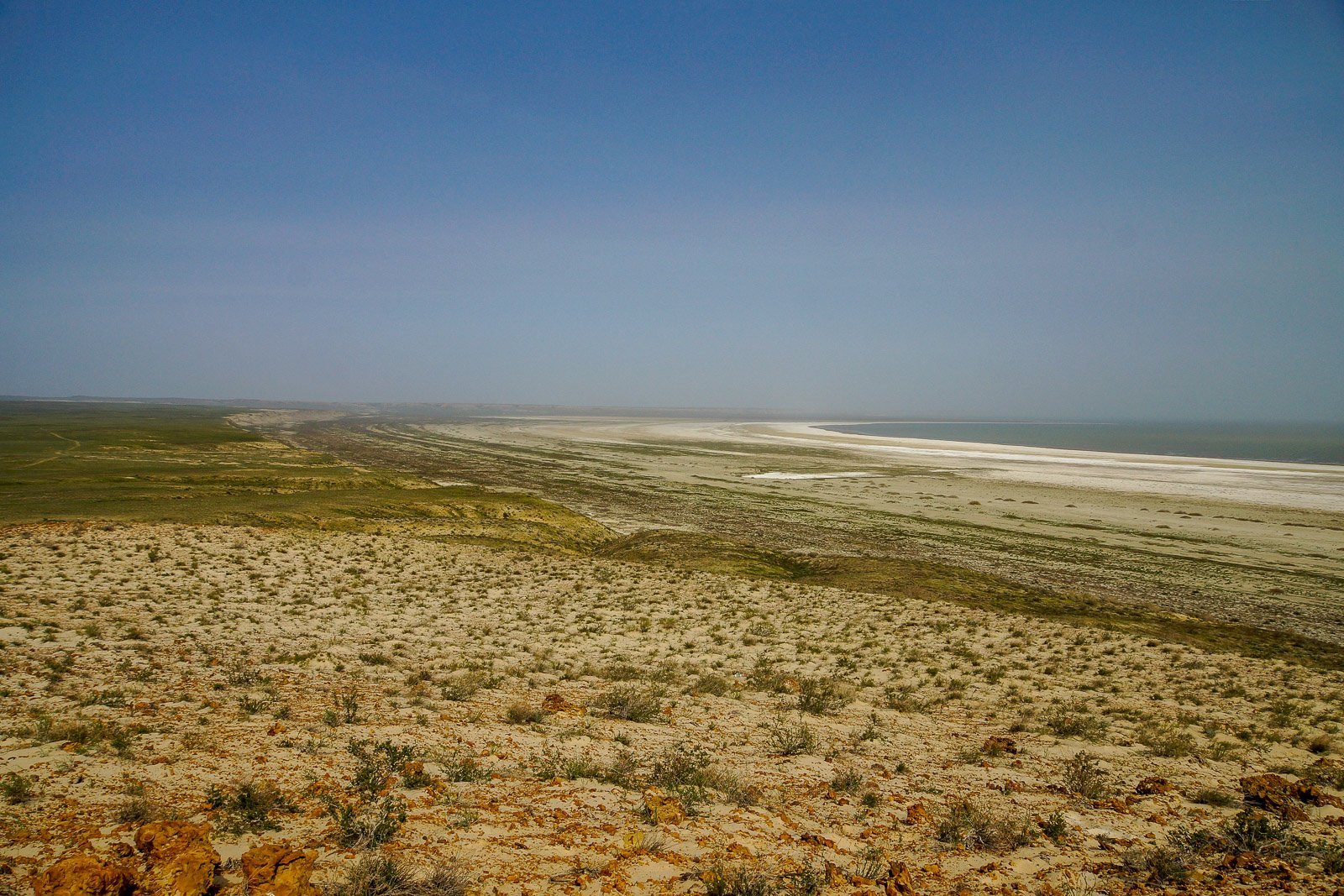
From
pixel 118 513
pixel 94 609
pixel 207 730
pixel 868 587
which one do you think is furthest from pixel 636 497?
pixel 207 730

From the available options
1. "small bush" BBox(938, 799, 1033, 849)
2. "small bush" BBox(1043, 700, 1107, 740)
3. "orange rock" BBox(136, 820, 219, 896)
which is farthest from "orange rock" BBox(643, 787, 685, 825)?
"small bush" BBox(1043, 700, 1107, 740)

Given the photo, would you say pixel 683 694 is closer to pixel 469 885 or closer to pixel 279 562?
pixel 469 885

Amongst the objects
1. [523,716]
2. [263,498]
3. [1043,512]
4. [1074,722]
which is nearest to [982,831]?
[1074,722]

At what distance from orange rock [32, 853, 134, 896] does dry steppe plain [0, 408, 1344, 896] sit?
0.04m

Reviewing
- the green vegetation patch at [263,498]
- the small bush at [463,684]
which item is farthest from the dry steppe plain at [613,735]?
the green vegetation patch at [263,498]

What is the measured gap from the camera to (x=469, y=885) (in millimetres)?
5461

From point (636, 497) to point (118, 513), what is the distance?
27.7 meters

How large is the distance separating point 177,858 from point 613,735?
530 cm

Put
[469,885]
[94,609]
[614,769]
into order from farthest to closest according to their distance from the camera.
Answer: [94,609] < [614,769] < [469,885]

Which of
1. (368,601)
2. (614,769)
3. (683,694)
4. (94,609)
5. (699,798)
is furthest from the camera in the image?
(368,601)

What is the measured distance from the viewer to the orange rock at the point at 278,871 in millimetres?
5160

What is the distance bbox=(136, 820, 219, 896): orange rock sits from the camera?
5.02m

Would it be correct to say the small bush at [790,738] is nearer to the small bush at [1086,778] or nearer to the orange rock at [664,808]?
the orange rock at [664,808]

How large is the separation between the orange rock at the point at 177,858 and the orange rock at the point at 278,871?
11.2 inches
